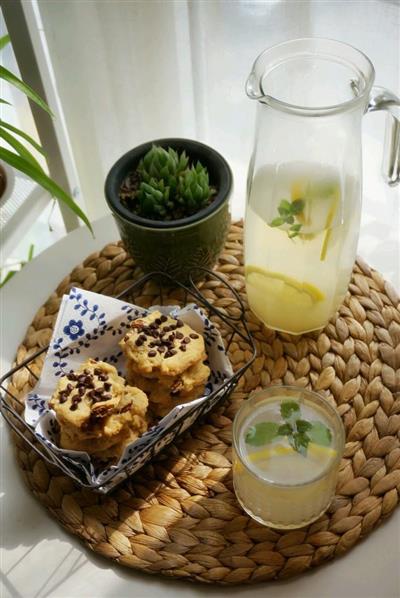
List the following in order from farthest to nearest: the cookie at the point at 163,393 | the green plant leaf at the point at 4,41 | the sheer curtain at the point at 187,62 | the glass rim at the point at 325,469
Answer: the green plant leaf at the point at 4,41 → the sheer curtain at the point at 187,62 → the cookie at the point at 163,393 → the glass rim at the point at 325,469

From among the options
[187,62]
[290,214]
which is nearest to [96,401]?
[290,214]

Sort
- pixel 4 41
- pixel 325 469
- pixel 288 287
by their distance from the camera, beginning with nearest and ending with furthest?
pixel 325 469 → pixel 288 287 → pixel 4 41

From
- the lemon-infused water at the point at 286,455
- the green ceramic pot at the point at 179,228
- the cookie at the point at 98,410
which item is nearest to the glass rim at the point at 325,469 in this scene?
the lemon-infused water at the point at 286,455

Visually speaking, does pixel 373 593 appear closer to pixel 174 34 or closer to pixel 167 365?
pixel 167 365

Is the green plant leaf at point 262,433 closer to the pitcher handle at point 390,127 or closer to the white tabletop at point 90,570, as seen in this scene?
the white tabletop at point 90,570

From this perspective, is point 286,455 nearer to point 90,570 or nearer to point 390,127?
point 90,570

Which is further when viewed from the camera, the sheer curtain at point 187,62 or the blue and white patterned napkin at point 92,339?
the sheer curtain at point 187,62

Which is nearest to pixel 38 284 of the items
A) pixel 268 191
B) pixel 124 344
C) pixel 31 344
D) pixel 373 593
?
pixel 31 344
